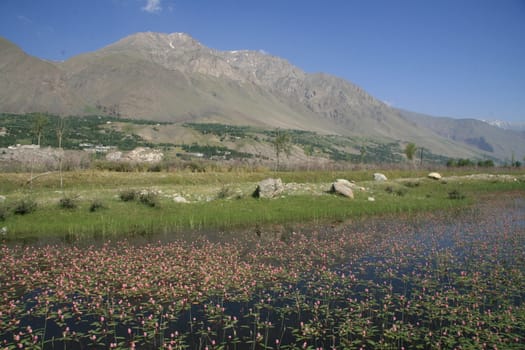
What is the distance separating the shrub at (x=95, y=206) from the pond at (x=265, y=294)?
21.9 feet

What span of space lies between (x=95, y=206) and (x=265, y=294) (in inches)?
681

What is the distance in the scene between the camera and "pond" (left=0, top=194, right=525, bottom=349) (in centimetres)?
987

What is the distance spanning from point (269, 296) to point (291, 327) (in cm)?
202

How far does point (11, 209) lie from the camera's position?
23766mm

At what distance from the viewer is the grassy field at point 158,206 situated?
22672mm

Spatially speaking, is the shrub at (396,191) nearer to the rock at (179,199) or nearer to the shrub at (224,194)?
the shrub at (224,194)

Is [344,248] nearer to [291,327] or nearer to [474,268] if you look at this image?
[474,268]

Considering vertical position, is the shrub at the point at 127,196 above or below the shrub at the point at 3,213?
above

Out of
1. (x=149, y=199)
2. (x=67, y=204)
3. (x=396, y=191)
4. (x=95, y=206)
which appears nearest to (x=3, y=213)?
(x=67, y=204)

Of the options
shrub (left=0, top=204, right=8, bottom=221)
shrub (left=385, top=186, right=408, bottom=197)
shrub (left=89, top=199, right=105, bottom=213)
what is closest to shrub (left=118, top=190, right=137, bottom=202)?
shrub (left=89, top=199, right=105, bottom=213)

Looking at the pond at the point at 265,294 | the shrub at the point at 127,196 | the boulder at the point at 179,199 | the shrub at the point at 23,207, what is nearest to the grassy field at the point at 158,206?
the shrub at the point at 23,207

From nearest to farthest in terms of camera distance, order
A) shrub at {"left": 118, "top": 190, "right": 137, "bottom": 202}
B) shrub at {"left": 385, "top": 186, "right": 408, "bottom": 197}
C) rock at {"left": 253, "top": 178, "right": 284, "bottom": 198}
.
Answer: shrub at {"left": 118, "top": 190, "right": 137, "bottom": 202} < rock at {"left": 253, "top": 178, "right": 284, "bottom": 198} < shrub at {"left": 385, "top": 186, "right": 408, "bottom": 197}

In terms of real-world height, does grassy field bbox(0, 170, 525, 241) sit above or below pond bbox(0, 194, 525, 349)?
above

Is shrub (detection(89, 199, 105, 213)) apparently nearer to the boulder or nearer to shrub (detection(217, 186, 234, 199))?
the boulder
